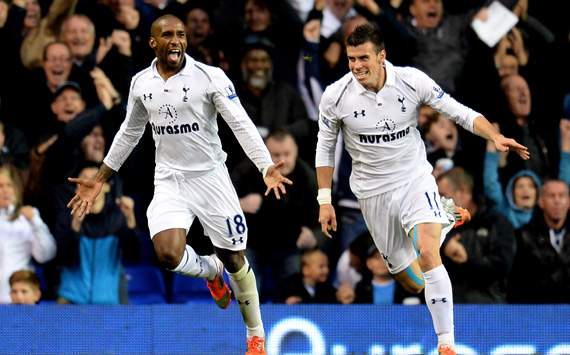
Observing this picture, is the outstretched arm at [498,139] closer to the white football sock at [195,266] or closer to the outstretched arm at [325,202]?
the outstretched arm at [325,202]

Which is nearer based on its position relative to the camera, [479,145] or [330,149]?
[330,149]

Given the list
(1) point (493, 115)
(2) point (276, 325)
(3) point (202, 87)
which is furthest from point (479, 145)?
(3) point (202, 87)

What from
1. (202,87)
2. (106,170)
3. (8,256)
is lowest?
(8,256)

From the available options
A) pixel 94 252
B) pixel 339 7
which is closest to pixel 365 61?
pixel 339 7

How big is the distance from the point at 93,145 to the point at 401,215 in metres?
3.72

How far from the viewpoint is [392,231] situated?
27.1ft

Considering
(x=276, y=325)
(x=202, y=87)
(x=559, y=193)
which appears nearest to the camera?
(x=202, y=87)

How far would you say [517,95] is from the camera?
36.5 ft

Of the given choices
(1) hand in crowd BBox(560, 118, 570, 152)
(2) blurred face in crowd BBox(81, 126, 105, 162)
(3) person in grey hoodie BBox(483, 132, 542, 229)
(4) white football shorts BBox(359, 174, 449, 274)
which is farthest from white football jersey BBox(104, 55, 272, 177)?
(1) hand in crowd BBox(560, 118, 570, 152)

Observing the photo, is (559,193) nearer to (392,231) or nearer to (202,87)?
(392,231)

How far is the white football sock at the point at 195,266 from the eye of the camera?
316 inches

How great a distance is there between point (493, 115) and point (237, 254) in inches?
151

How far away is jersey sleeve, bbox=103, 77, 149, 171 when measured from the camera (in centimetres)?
807

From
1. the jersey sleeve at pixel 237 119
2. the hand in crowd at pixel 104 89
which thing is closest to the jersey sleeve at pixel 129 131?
the jersey sleeve at pixel 237 119
